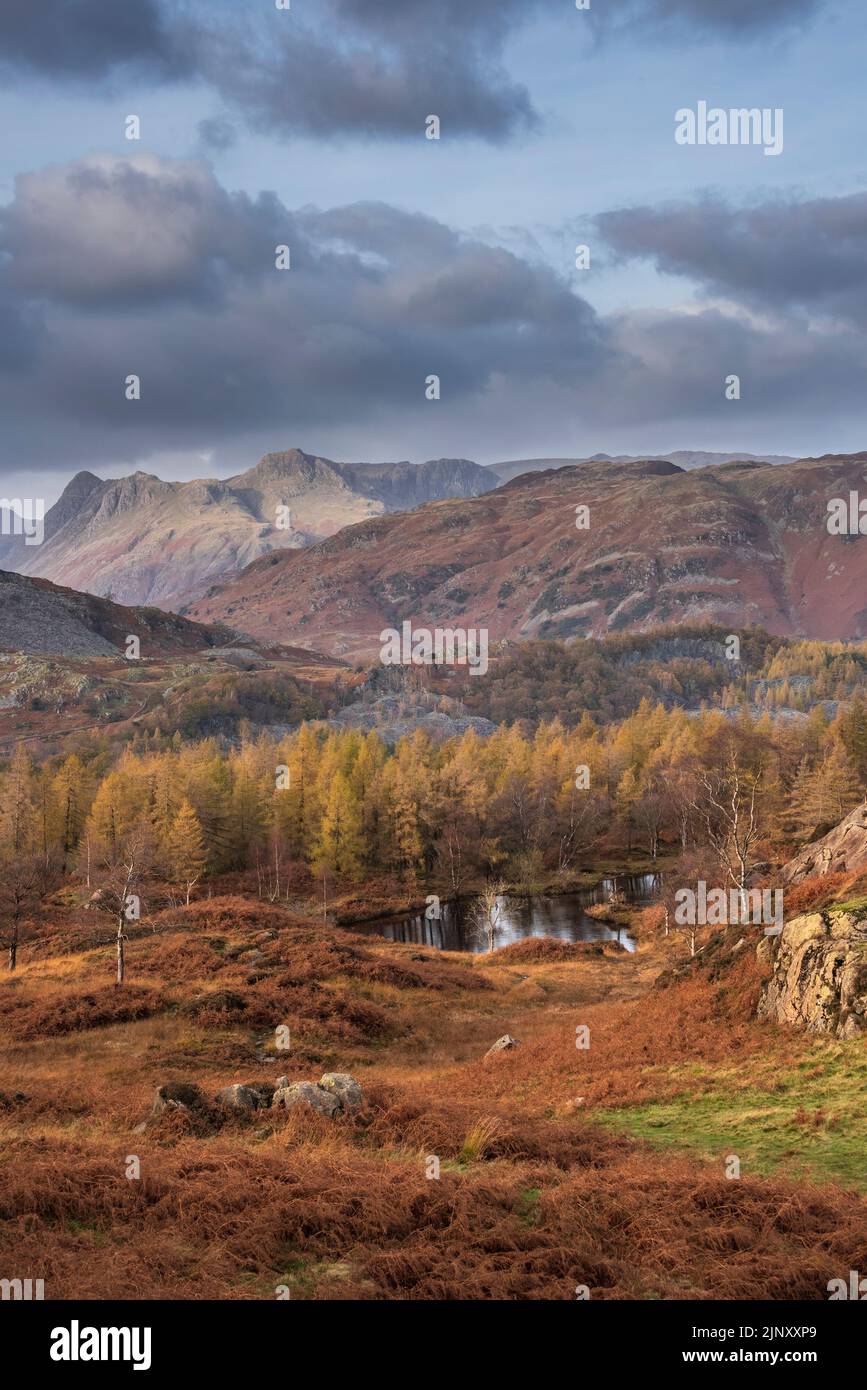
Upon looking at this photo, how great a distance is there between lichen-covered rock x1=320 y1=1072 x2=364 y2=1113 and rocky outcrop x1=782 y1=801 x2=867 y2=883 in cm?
2801

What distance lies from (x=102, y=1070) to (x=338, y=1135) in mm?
15960

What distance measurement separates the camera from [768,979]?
26.1 metres

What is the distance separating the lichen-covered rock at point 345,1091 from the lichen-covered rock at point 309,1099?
0.45 feet

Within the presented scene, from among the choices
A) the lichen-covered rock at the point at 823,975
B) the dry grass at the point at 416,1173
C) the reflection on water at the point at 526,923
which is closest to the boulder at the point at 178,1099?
the dry grass at the point at 416,1173

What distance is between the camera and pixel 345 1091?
64.8 feet

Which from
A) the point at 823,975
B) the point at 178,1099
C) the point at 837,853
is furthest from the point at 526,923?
the point at 178,1099

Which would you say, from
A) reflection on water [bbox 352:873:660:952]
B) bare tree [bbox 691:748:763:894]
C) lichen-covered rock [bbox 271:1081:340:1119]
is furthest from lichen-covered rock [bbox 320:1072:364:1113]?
reflection on water [bbox 352:873:660:952]

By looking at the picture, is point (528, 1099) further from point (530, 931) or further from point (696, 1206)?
point (530, 931)

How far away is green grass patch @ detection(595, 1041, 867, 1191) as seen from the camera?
14844 mm

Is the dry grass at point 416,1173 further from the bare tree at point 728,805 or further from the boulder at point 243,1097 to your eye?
the bare tree at point 728,805

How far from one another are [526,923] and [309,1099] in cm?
6242

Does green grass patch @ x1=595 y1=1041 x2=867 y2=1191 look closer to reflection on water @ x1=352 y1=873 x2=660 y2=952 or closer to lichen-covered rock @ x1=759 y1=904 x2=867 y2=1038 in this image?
lichen-covered rock @ x1=759 y1=904 x2=867 y2=1038

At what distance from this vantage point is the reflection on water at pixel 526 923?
73.7 meters
